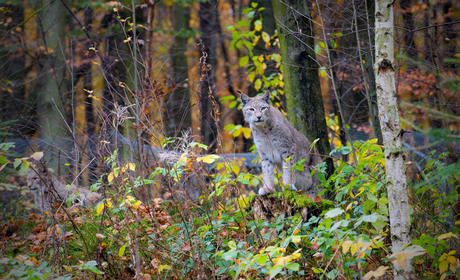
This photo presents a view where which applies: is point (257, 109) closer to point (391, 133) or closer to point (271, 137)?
point (271, 137)

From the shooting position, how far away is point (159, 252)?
3488mm

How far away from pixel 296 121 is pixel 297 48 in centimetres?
126

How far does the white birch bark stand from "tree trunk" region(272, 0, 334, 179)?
3.12m

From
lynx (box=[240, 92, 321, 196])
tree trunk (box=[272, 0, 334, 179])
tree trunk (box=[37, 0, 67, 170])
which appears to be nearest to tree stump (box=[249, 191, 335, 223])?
lynx (box=[240, 92, 321, 196])

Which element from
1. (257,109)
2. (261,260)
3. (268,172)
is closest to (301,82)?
(257,109)

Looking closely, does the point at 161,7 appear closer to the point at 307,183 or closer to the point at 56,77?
the point at 56,77

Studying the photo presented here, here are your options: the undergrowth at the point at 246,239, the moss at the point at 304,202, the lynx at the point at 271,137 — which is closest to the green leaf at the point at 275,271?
the undergrowth at the point at 246,239

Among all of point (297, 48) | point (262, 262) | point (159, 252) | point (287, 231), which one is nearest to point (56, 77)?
point (297, 48)

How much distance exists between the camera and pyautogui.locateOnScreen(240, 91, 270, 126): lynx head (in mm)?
5930

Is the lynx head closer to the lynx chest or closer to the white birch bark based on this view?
the lynx chest

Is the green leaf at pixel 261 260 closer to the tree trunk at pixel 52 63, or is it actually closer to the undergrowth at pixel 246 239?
the undergrowth at pixel 246 239

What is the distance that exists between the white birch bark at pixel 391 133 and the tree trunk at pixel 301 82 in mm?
3122

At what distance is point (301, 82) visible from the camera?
6051 mm

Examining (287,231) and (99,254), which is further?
(99,254)
